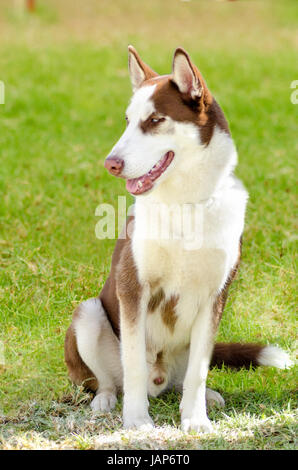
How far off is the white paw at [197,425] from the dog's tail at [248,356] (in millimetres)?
647

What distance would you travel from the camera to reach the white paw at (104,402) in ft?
12.4

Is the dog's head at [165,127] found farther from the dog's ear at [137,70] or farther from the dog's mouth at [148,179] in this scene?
the dog's ear at [137,70]

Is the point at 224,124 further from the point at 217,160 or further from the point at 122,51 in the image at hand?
the point at 122,51

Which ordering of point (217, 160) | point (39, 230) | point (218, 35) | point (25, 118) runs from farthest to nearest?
point (218, 35) → point (25, 118) → point (39, 230) → point (217, 160)

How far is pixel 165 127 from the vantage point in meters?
3.33

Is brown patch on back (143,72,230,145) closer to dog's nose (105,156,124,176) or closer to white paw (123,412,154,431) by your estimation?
dog's nose (105,156,124,176)

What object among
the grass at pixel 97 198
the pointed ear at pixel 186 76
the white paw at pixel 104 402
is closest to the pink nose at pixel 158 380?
the grass at pixel 97 198

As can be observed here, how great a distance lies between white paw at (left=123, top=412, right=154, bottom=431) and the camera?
137 inches

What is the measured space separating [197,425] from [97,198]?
309cm

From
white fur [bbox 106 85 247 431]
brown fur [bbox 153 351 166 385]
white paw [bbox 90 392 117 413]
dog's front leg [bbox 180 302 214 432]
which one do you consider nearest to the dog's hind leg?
white paw [bbox 90 392 117 413]

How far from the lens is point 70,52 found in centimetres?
A: 1041

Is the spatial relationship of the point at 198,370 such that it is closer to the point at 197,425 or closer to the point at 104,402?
the point at 197,425
